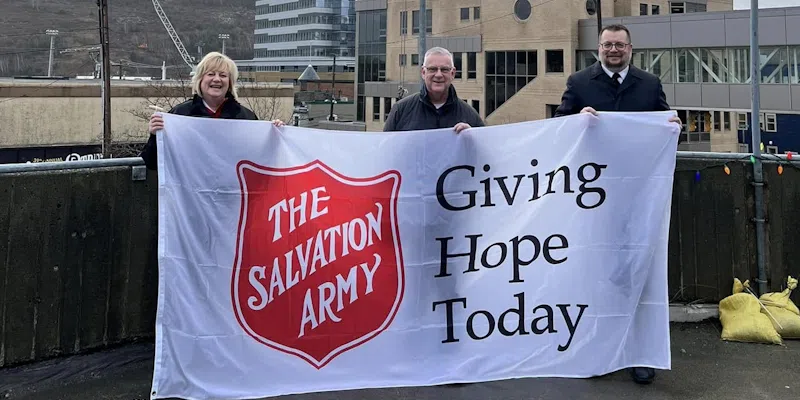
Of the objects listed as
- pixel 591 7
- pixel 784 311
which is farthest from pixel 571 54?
pixel 784 311

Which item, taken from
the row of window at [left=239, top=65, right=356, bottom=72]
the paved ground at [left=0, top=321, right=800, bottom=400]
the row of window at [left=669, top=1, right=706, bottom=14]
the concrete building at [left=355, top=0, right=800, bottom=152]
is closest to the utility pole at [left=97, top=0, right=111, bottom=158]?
the paved ground at [left=0, top=321, right=800, bottom=400]

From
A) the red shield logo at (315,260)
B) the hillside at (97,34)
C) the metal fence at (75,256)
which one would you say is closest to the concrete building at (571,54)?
the red shield logo at (315,260)

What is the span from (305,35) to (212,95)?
150 meters

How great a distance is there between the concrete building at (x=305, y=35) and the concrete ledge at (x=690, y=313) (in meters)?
131

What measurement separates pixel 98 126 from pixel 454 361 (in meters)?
31.6

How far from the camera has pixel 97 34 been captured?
5945 inches

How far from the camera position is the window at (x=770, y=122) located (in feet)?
119

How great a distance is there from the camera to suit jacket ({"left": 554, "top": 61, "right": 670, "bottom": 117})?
4.62 metres

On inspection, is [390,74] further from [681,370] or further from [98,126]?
[681,370]

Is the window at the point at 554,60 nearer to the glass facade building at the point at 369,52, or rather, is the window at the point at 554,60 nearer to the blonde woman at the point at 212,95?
the glass facade building at the point at 369,52

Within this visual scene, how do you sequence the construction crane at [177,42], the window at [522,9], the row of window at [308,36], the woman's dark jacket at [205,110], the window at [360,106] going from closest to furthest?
the woman's dark jacket at [205,110] < the window at [522,9] < the window at [360,106] < the construction crane at [177,42] < the row of window at [308,36]

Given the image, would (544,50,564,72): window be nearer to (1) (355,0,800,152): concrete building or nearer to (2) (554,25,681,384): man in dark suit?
(1) (355,0,800,152): concrete building

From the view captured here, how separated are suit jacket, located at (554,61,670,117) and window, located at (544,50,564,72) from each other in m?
45.3

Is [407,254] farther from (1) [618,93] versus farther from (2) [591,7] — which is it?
(2) [591,7]
